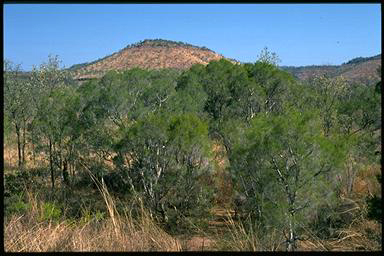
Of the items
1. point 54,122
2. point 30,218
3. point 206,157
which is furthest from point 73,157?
point 30,218

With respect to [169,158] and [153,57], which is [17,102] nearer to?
[169,158]

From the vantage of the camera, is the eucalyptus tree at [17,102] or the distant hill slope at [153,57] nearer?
the eucalyptus tree at [17,102]

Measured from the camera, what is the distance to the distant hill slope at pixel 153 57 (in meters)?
72.2

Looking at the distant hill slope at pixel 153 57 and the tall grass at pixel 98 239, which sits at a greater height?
the distant hill slope at pixel 153 57

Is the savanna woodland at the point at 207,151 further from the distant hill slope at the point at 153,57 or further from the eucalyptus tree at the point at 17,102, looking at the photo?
the distant hill slope at the point at 153,57

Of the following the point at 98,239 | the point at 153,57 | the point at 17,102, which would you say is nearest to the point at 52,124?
the point at 17,102

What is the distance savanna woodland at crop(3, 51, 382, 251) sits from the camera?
36.5 feet

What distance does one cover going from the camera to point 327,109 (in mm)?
19328

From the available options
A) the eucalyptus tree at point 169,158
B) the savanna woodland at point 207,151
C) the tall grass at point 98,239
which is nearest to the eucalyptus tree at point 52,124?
the savanna woodland at point 207,151

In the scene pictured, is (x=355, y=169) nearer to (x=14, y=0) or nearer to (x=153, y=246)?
(x=153, y=246)

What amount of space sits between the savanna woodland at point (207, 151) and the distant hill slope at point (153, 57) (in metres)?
47.4

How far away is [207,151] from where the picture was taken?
569 inches

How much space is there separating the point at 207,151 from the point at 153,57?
6294 cm

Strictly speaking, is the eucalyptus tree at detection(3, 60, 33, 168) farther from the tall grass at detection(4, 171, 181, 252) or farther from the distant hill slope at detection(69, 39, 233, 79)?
the distant hill slope at detection(69, 39, 233, 79)
